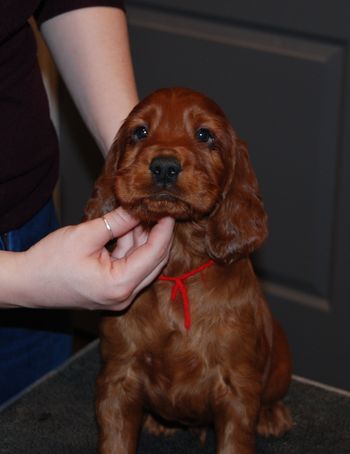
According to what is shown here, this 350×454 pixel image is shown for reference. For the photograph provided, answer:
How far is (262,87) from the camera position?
2725 millimetres

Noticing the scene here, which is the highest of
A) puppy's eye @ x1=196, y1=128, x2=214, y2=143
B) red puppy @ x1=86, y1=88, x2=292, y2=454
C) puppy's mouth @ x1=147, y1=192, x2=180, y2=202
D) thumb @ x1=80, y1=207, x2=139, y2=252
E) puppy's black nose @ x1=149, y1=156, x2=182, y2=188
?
puppy's black nose @ x1=149, y1=156, x2=182, y2=188

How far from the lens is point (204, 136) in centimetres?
148

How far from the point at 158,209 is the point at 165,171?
2.6 inches

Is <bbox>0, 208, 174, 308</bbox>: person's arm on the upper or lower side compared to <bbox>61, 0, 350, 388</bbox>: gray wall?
upper

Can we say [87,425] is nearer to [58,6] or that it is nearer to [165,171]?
[165,171]

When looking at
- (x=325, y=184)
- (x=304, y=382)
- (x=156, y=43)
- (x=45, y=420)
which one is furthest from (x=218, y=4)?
(x=45, y=420)

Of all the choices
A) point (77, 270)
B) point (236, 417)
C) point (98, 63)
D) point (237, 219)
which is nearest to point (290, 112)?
point (98, 63)

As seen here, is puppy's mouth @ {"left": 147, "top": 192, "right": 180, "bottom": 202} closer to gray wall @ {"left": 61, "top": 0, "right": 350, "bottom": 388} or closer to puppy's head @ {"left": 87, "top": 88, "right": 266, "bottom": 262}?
puppy's head @ {"left": 87, "top": 88, "right": 266, "bottom": 262}

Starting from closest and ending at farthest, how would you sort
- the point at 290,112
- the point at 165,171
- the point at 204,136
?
the point at 165,171
the point at 204,136
the point at 290,112

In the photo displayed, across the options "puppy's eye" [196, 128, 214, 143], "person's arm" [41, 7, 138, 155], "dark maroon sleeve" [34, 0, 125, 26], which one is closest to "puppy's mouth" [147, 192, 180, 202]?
"puppy's eye" [196, 128, 214, 143]

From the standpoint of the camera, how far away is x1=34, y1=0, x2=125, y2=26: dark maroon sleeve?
1.66 meters

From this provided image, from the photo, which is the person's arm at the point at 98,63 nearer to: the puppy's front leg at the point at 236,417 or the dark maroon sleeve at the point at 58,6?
the dark maroon sleeve at the point at 58,6

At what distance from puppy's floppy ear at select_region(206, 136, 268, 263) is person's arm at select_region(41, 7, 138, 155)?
0.25m

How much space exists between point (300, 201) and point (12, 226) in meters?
1.36
